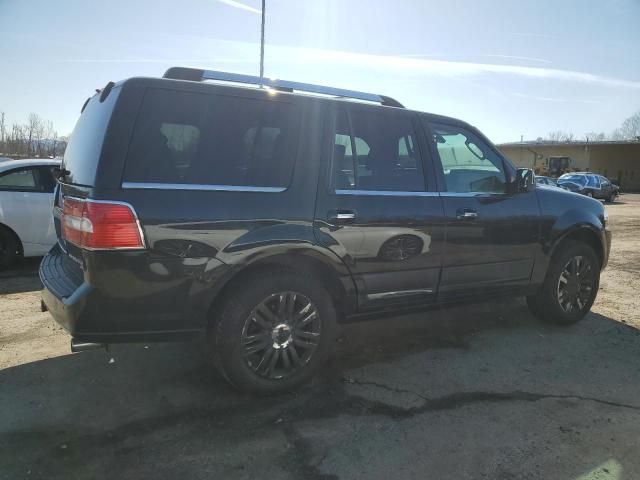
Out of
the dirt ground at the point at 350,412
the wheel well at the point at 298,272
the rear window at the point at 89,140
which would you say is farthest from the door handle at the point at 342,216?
the rear window at the point at 89,140

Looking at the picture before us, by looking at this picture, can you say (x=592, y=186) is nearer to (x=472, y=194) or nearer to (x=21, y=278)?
(x=472, y=194)

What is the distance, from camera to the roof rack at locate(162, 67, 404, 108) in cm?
312

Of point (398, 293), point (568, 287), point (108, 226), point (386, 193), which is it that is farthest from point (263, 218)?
point (568, 287)

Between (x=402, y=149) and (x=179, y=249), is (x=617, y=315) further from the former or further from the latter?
(x=179, y=249)

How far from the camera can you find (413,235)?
143 inches

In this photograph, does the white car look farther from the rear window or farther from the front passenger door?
the front passenger door

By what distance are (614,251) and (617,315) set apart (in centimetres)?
497

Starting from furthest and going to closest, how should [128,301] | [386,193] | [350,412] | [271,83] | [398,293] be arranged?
[398,293] → [386,193] → [271,83] → [350,412] → [128,301]

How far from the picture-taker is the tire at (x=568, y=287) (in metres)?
4.67

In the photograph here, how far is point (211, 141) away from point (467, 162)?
7.45ft

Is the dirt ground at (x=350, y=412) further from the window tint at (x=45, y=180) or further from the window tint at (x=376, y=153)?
the window tint at (x=45, y=180)

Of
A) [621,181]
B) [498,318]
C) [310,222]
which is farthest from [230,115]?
[621,181]

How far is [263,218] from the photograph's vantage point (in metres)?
3.00

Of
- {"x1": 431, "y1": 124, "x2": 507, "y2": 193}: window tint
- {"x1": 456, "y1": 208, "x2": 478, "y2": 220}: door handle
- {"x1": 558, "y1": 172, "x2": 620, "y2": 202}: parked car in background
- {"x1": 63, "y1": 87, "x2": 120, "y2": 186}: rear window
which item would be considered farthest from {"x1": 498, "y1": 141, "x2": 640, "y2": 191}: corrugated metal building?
{"x1": 63, "y1": 87, "x2": 120, "y2": 186}: rear window
